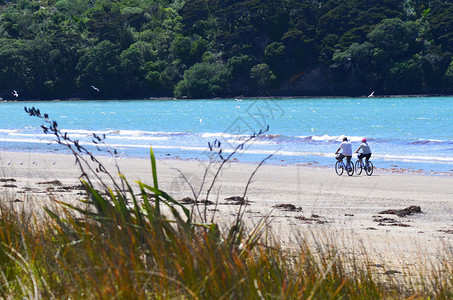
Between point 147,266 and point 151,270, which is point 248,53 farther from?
point 151,270

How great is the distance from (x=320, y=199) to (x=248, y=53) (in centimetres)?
9608

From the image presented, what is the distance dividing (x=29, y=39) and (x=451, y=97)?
78.3 m

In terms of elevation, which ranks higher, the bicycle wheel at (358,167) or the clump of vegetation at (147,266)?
the clump of vegetation at (147,266)

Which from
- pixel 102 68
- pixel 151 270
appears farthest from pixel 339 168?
pixel 102 68

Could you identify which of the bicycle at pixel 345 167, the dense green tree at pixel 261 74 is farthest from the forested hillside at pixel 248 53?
the bicycle at pixel 345 167

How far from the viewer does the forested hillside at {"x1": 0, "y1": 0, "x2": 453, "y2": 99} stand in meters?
102

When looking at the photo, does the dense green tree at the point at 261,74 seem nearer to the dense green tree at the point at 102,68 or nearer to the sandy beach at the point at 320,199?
the dense green tree at the point at 102,68

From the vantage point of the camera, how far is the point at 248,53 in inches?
4227

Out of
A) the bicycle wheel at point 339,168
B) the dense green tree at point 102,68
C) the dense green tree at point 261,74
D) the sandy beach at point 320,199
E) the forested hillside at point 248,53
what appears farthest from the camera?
the dense green tree at point 102,68

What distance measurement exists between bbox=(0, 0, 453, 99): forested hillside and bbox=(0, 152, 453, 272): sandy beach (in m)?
85.6

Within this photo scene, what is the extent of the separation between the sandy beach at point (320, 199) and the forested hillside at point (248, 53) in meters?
85.6

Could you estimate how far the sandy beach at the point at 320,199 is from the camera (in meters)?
7.55

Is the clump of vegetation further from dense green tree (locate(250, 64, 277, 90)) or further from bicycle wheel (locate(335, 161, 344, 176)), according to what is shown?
dense green tree (locate(250, 64, 277, 90))

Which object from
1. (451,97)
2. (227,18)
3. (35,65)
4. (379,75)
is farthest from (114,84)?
(451,97)
